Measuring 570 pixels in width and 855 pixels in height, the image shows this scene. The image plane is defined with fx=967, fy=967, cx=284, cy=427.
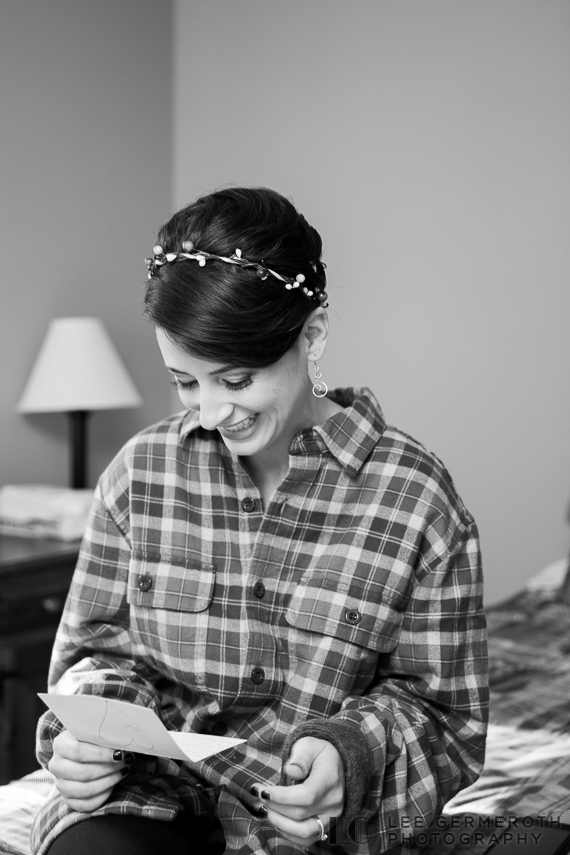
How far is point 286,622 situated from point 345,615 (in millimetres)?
75

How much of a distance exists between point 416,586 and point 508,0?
7.58 feet

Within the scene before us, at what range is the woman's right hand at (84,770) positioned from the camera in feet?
3.22

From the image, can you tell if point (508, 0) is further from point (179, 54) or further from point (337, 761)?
point (337, 761)

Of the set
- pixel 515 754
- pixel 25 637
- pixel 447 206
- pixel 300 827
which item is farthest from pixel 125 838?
pixel 447 206

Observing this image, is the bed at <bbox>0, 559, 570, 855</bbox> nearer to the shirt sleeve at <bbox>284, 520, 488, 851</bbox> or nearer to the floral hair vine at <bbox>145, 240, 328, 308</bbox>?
the shirt sleeve at <bbox>284, 520, 488, 851</bbox>

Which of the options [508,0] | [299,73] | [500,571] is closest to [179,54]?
[299,73]

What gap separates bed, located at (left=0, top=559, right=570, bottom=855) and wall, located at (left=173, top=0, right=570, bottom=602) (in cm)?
55

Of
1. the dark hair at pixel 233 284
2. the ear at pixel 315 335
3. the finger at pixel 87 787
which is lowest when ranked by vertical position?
the finger at pixel 87 787

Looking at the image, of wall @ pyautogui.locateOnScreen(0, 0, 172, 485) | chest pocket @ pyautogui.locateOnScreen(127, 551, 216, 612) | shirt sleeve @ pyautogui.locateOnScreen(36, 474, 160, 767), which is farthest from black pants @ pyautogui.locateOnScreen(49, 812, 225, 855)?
wall @ pyautogui.locateOnScreen(0, 0, 172, 485)

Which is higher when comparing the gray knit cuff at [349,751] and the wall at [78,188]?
the wall at [78,188]

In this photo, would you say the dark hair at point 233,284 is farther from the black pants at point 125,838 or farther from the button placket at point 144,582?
the black pants at point 125,838

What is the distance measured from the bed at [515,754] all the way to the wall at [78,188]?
1503mm

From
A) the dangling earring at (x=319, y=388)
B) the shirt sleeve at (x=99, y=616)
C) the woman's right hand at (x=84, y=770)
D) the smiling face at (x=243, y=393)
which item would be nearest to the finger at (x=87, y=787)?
the woman's right hand at (x=84, y=770)

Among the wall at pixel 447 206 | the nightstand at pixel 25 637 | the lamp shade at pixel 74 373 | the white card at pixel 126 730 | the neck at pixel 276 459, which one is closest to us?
the white card at pixel 126 730
